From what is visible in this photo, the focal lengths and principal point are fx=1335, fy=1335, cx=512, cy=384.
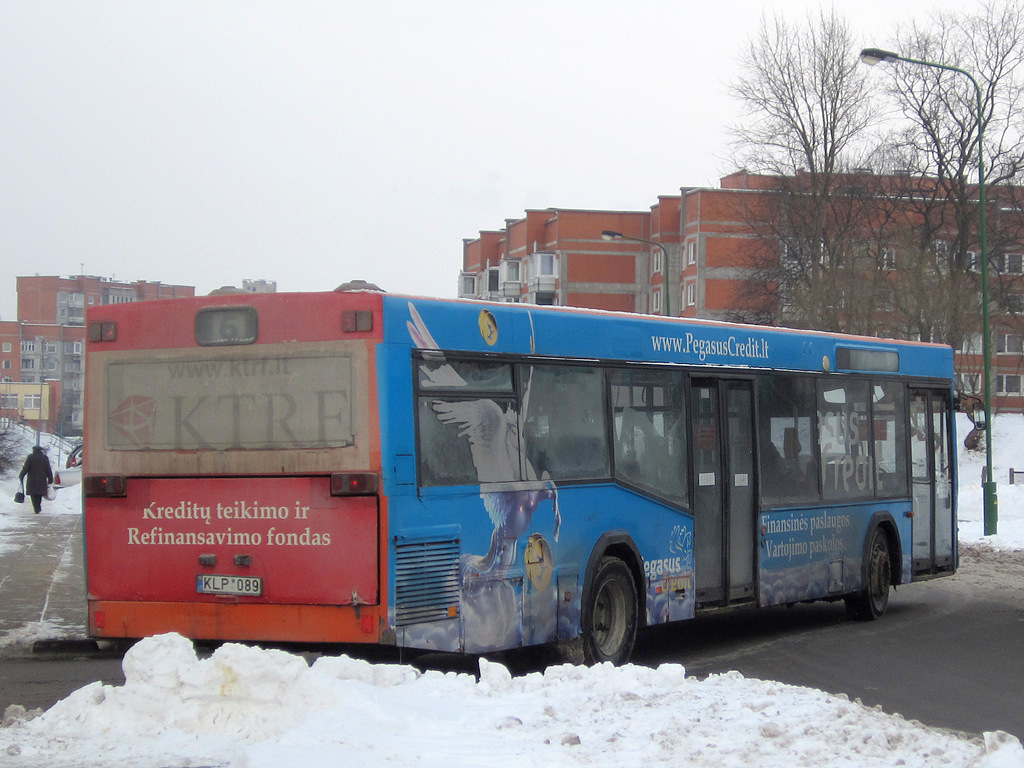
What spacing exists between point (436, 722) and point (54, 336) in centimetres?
15204

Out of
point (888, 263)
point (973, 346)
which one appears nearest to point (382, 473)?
point (888, 263)

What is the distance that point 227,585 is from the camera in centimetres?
848

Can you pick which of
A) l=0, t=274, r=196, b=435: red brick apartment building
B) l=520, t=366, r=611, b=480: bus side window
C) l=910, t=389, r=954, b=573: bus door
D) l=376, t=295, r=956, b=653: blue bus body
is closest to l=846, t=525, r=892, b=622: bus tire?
l=376, t=295, r=956, b=653: blue bus body

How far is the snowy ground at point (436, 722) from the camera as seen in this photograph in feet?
19.8

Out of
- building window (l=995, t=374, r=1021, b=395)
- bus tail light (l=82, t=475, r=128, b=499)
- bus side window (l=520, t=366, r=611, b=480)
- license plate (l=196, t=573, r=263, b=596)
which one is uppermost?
building window (l=995, t=374, r=1021, b=395)

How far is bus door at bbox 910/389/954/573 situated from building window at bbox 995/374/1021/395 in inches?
2564

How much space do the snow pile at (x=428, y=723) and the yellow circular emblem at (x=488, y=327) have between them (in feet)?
8.32

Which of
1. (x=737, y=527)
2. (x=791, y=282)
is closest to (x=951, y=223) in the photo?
(x=791, y=282)

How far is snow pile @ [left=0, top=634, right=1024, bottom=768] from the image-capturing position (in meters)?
6.03

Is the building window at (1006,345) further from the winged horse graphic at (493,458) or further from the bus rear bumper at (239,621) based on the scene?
the bus rear bumper at (239,621)

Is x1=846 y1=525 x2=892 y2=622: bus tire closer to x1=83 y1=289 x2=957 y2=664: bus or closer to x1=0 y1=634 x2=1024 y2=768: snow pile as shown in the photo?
x1=83 y1=289 x2=957 y2=664: bus

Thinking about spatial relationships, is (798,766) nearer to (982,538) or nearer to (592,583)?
(592,583)

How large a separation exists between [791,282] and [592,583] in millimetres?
43412

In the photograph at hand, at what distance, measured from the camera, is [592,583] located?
9945 mm
